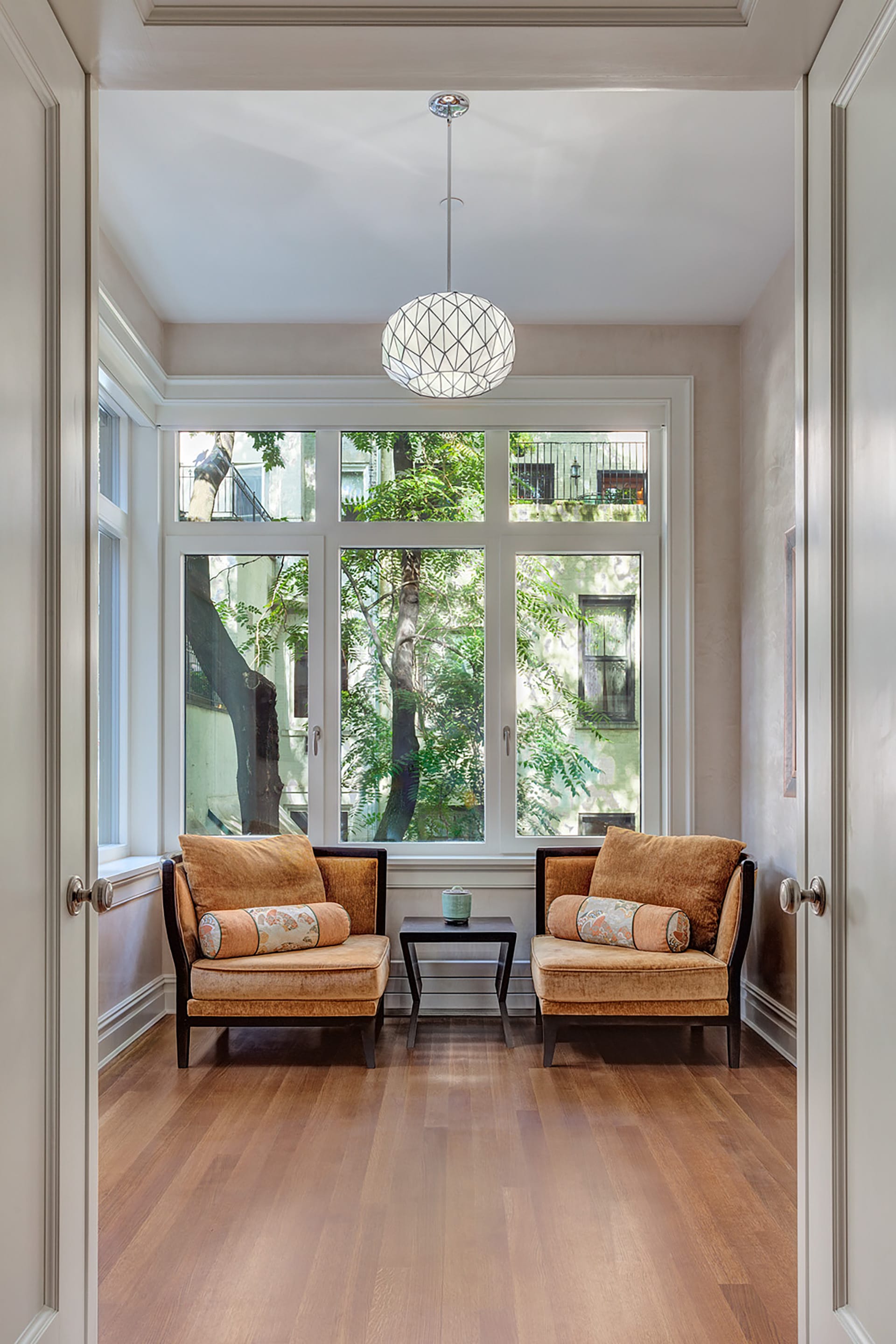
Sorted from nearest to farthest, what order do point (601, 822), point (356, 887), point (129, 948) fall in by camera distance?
point (129, 948), point (356, 887), point (601, 822)

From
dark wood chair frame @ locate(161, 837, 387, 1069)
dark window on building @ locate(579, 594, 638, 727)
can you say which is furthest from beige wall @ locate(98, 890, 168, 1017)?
dark window on building @ locate(579, 594, 638, 727)

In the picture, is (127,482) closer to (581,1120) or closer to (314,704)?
(314,704)

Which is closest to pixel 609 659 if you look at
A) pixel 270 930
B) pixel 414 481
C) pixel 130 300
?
pixel 414 481

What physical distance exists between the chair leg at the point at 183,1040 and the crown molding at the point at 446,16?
10.6 ft

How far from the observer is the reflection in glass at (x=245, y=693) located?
4773 millimetres

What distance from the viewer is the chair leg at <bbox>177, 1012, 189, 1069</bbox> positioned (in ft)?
12.4

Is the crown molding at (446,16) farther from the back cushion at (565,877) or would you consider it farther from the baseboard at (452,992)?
the baseboard at (452,992)

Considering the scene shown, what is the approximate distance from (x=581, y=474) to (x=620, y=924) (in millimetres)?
2067

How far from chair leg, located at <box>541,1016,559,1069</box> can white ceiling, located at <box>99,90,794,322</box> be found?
2.93 metres

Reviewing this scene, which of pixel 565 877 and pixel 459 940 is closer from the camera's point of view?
pixel 459 940
